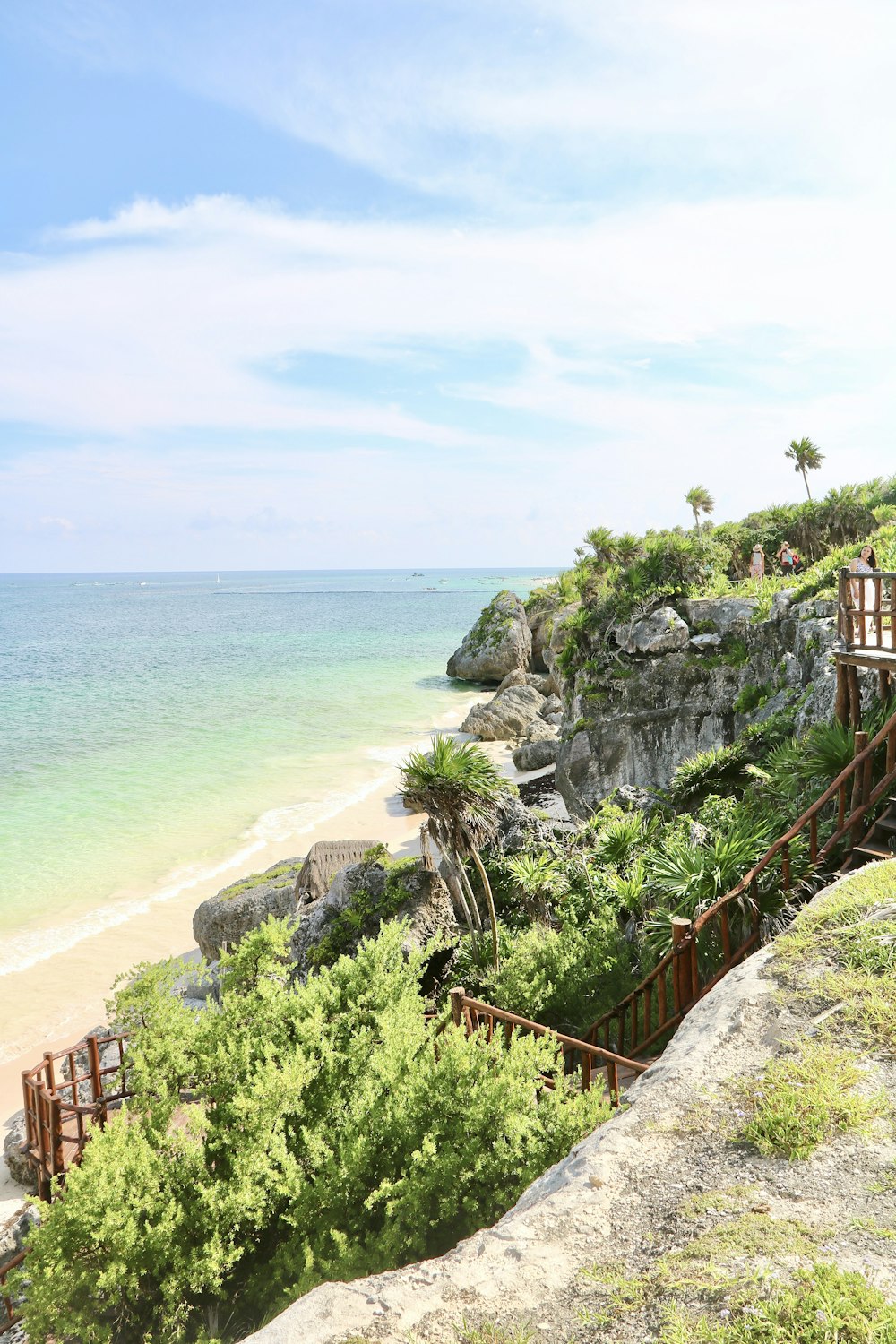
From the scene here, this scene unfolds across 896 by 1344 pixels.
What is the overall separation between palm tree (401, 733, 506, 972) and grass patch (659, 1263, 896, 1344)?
8807mm

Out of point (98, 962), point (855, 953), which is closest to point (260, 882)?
point (98, 962)

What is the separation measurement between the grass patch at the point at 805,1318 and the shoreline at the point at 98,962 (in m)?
11.7

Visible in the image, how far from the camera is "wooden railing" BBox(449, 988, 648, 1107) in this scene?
309 inches

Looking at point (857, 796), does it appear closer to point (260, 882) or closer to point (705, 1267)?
point (705, 1267)

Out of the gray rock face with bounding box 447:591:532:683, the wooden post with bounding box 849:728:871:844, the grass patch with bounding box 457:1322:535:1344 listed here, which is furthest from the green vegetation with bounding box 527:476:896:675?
the gray rock face with bounding box 447:591:532:683

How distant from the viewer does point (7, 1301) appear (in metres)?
8.72

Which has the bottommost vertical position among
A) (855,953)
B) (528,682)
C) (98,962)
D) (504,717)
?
(98,962)

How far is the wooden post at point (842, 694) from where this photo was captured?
485 inches

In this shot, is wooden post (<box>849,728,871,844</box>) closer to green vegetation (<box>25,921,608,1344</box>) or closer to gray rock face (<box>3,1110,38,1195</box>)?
green vegetation (<box>25,921,608,1344</box>)

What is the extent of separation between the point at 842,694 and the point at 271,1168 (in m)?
10.1

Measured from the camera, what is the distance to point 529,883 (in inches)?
543

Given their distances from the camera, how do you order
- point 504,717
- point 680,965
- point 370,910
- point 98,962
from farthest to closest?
point 504,717, point 98,962, point 370,910, point 680,965

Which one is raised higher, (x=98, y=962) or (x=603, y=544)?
(x=603, y=544)

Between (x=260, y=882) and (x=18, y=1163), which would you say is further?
(x=260, y=882)
